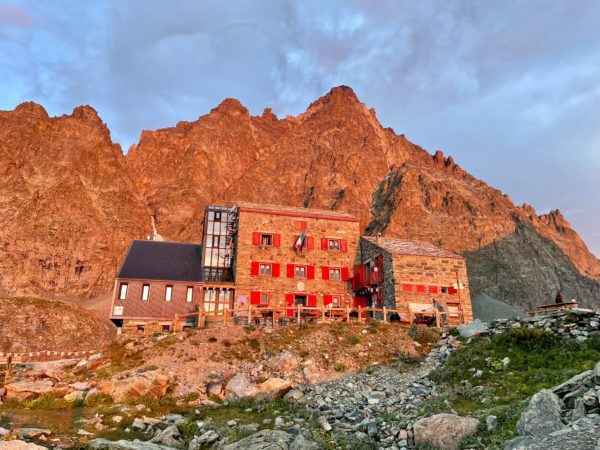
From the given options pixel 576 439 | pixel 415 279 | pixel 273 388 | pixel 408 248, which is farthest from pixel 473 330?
pixel 408 248

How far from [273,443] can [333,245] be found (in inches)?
1319

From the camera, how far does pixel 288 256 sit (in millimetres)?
44250

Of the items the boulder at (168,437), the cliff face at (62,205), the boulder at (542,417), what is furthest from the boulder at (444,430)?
the cliff face at (62,205)

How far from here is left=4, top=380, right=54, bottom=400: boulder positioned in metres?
21.0

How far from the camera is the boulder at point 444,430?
12.4 meters

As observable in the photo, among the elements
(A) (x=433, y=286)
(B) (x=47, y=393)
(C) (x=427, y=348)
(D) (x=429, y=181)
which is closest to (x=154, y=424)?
(B) (x=47, y=393)

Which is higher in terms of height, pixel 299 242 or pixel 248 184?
pixel 248 184

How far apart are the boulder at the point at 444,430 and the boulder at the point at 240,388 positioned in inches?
400

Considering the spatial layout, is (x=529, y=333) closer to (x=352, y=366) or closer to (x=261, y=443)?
(x=352, y=366)

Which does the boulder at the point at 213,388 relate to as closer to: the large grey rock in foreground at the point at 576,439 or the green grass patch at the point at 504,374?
the green grass patch at the point at 504,374

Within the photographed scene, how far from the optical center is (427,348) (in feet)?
85.6

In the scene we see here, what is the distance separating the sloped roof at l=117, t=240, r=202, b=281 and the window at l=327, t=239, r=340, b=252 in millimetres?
13834

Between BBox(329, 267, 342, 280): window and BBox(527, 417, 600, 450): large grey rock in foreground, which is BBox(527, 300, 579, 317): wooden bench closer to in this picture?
BBox(527, 417, 600, 450): large grey rock in foreground

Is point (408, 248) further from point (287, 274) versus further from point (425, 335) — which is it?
point (425, 335)
